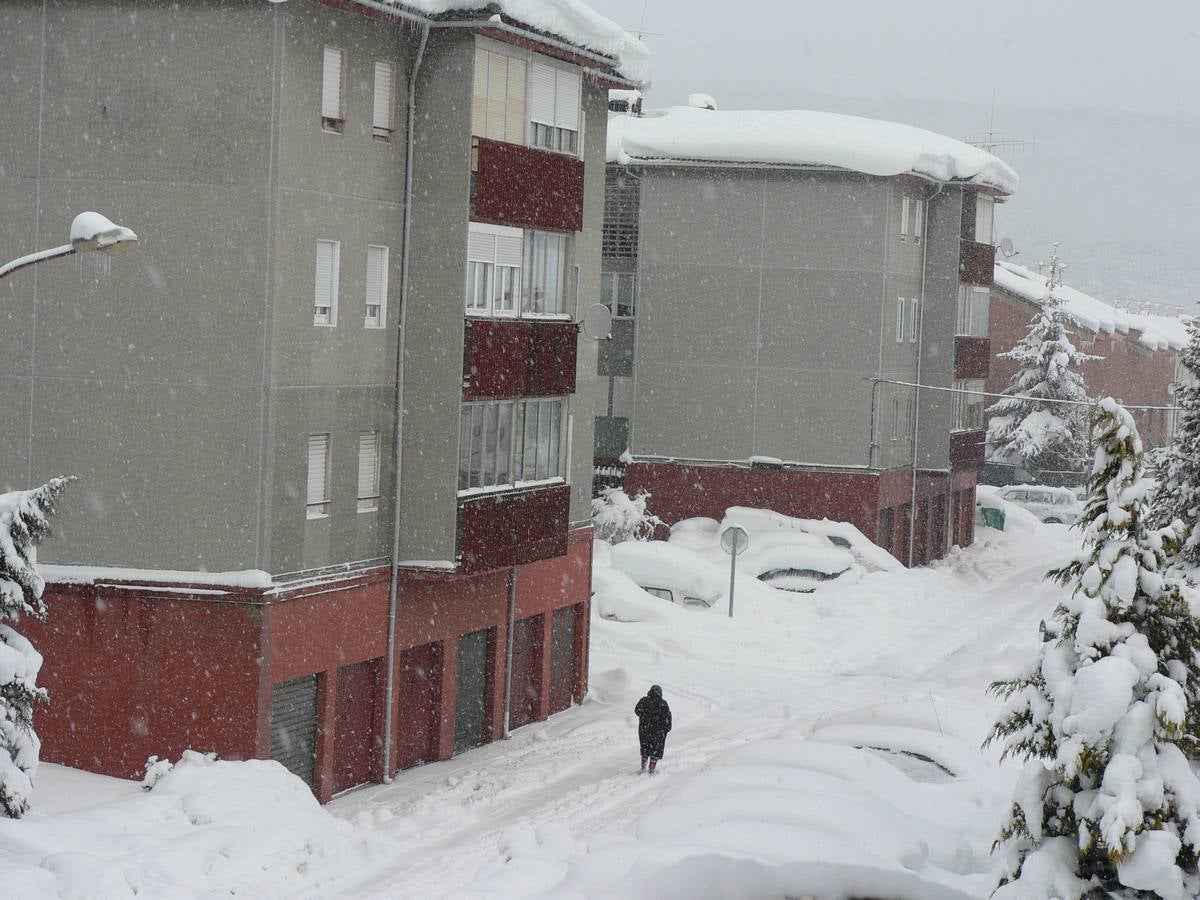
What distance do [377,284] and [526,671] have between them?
7900 millimetres

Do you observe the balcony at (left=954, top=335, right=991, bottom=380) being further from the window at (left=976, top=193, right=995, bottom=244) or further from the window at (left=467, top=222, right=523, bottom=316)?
the window at (left=467, top=222, right=523, bottom=316)

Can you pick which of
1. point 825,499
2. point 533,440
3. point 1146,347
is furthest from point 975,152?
point 1146,347

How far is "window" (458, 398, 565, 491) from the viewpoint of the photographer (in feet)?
81.5

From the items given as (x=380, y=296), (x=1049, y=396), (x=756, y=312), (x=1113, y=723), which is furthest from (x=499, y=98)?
(x=1049, y=396)

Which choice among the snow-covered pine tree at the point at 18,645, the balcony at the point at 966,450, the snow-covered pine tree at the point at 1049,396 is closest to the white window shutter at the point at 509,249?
Answer: the snow-covered pine tree at the point at 18,645

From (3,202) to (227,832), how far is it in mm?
8741

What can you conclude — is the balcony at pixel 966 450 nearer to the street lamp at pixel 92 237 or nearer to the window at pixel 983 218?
the window at pixel 983 218

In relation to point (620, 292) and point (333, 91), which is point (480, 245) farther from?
point (620, 292)

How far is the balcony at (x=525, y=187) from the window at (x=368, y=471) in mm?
3527

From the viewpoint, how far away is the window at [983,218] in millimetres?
50025

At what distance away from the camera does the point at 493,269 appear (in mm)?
25281

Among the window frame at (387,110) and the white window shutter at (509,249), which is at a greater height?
the window frame at (387,110)

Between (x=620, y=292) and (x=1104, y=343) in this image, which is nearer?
(x=620, y=292)

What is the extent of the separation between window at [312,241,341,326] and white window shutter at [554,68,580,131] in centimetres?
534
